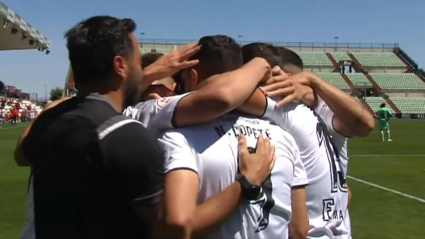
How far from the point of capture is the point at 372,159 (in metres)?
17.4

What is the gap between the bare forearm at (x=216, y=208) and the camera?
84.6 inches

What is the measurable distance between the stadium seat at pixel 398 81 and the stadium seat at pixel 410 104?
5.04 feet

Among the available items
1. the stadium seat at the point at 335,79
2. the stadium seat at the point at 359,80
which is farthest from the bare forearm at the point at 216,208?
the stadium seat at the point at 359,80

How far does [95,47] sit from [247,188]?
0.79m

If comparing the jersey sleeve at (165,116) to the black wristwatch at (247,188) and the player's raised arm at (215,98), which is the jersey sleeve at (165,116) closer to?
the player's raised arm at (215,98)

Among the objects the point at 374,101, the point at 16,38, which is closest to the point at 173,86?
the point at 16,38

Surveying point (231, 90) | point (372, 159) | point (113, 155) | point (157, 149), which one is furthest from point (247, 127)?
point (372, 159)

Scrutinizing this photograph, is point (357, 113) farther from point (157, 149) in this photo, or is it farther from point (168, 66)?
point (157, 149)

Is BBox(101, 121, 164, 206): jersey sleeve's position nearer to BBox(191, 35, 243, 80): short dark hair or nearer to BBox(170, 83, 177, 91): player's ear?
BBox(191, 35, 243, 80): short dark hair

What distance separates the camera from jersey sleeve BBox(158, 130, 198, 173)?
6.96 ft

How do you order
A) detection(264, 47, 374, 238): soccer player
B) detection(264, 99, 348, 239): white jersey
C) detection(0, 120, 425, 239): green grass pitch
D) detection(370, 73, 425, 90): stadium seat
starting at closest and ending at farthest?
detection(264, 99, 348, 239): white jersey → detection(264, 47, 374, 238): soccer player → detection(0, 120, 425, 239): green grass pitch → detection(370, 73, 425, 90): stadium seat

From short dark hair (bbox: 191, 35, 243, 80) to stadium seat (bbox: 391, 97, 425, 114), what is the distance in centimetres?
7096

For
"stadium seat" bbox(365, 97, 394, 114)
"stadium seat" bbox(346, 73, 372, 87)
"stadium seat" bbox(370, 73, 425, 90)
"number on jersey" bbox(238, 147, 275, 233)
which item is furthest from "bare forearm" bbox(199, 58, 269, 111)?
"stadium seat" bbox(370, 73, 425, 90)

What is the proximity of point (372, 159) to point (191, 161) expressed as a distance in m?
16.1
